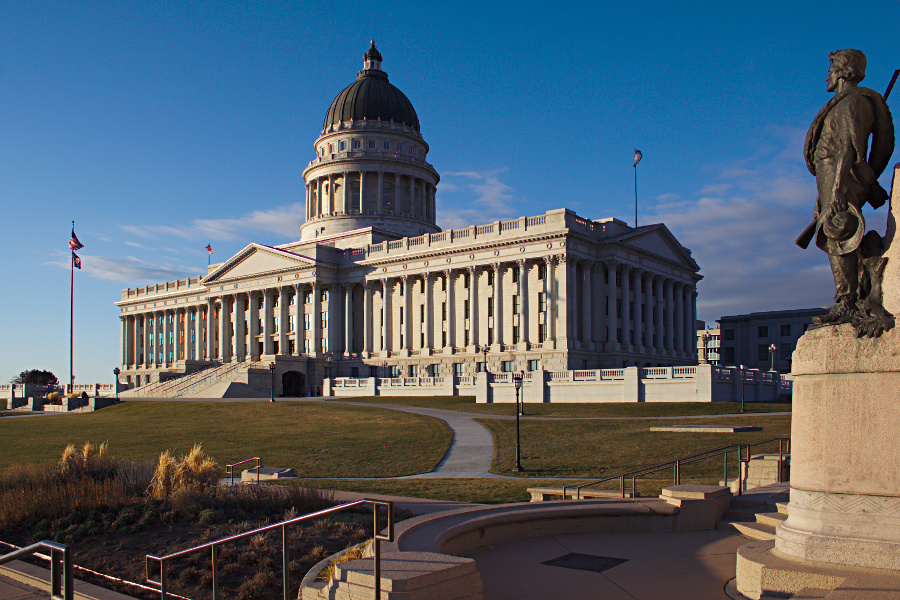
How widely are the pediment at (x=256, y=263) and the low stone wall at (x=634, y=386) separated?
39695mm

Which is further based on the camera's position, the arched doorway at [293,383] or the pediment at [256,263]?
the pediment at [256,263]

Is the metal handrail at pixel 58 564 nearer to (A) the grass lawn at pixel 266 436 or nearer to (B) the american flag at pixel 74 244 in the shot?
(A) the grass lawn at pixel 266 436

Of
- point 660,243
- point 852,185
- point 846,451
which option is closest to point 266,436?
point 846,451

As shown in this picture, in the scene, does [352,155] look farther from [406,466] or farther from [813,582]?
A: [813,582]

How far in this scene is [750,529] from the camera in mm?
11852

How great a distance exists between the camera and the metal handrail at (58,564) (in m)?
6.56

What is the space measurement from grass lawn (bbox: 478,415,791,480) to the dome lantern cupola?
72878 mm

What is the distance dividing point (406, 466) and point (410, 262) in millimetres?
60330

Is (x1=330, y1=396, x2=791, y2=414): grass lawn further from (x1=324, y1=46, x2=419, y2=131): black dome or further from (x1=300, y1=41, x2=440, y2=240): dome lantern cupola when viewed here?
(x1=324, y1=46, x2=419, y2=131): black dome

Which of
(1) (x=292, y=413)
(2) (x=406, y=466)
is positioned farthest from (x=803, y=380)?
(1) (x=292, y=413)

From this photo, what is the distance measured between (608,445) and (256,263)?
78364 millimetres

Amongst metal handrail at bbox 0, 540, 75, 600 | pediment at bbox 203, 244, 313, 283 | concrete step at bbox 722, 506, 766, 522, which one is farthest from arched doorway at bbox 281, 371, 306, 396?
metal handrail at bbox 0, 540, 75, 600

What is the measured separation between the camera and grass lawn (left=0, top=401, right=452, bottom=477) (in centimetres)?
3362

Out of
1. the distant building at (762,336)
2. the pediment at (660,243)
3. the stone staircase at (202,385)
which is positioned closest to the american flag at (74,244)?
the stone staircase at (202,385)
